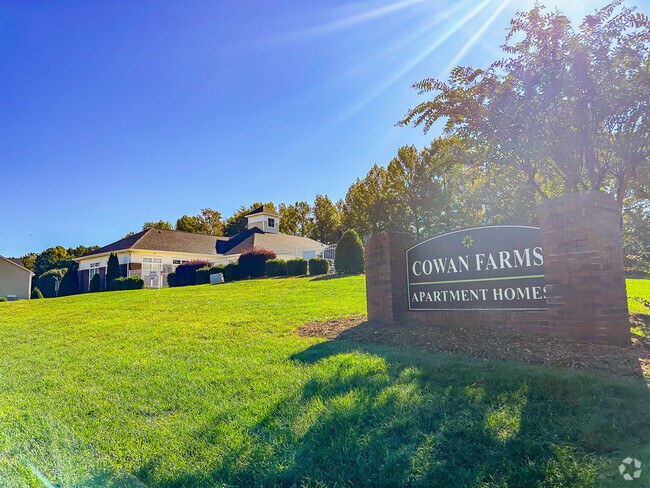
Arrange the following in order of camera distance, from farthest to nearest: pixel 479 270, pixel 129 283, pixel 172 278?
pixel 172 278 → pixel 129 283 → pixel 479 270

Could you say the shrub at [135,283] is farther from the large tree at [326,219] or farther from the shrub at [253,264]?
the large tree at [326,219]

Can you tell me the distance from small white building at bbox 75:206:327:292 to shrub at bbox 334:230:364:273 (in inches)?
323

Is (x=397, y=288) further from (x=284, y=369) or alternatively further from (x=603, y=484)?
(x=603, y=484)

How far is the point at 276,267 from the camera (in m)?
19.9

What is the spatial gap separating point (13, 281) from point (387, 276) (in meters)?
36.5

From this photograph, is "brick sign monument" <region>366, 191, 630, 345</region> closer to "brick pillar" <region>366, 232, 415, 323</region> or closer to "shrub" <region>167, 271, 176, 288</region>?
"brick pillar" <region>366, 232, 415, 323</region>

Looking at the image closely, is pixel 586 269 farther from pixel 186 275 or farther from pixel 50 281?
pixel 50 281

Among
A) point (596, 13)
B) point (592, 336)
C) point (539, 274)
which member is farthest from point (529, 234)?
point (596, 13)

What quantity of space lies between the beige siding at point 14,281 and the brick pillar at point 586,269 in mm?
38625

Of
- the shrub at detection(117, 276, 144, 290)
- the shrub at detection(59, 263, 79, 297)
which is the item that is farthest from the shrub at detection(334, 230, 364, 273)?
the shrub at detection(59, 263, 79, 297)

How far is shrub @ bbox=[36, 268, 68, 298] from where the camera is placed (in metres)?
32.5

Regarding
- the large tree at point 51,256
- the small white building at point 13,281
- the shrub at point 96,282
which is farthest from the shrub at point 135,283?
the large tree at point 51,256

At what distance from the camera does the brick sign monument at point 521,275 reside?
14.5 ft

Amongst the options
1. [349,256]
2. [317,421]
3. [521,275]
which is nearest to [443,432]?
[317,421]
